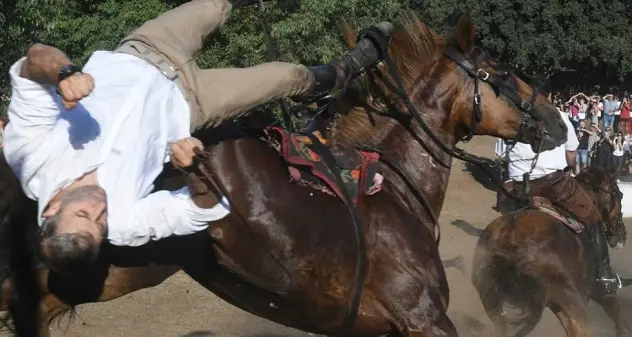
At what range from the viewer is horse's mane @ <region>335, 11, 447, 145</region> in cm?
498

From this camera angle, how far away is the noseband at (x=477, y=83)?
5.04 meters

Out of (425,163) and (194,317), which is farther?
(194,317)

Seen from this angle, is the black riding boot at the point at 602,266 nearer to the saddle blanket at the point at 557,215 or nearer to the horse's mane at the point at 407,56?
the saddle blanket at the point at 557,215

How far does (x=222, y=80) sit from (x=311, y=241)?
85cm

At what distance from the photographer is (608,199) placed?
8.09m

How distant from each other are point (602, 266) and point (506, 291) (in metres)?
1.00

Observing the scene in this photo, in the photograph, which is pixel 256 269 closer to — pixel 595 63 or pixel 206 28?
pixel 206 28

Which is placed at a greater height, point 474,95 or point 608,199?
point 608,199

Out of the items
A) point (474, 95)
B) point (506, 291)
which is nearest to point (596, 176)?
point (506, 291)

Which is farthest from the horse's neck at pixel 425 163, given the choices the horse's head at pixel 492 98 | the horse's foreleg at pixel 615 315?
the horse's foreleg at pixel 615 315

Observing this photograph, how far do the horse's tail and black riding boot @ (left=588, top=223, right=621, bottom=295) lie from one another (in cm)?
80

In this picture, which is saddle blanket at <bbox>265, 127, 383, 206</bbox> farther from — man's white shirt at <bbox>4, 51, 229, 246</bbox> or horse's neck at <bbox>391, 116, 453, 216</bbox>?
man's white shirt at <bbox>4, 51, 229, 246</bbox>

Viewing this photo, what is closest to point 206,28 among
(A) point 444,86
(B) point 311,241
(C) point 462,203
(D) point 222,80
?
(D) point 222,80

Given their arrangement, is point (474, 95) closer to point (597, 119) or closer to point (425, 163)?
point (425, 163)
